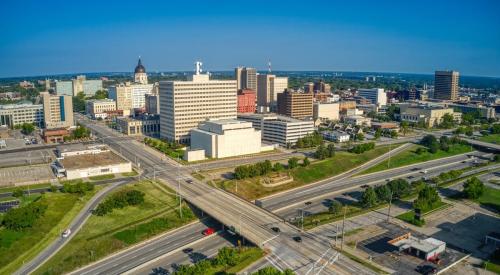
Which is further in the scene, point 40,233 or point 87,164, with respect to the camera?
point 87,164

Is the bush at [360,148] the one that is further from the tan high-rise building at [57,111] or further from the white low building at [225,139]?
the tan high-rise building at [57,111]

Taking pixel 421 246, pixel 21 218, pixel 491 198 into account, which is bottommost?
pixel 491 198

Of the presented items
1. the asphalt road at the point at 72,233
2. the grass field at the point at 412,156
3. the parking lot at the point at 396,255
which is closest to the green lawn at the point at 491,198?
the grass field at the point at 412,156

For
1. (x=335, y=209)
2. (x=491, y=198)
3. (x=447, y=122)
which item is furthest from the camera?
(x=447, y=122)

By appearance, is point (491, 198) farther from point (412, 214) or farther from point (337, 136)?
point (337, 136)

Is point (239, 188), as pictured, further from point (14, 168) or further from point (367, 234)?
point (14, 168)

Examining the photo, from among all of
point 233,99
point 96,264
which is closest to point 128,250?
point 96,264

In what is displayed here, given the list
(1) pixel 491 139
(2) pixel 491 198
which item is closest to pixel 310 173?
(2) pixel 491 198
